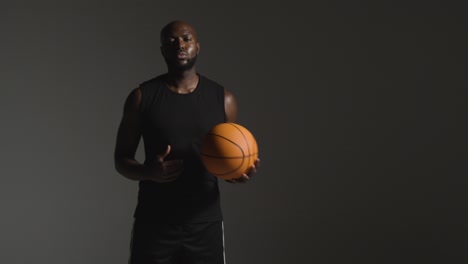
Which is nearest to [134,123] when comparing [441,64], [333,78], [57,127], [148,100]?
[148,100]

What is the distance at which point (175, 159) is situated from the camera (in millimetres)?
1631

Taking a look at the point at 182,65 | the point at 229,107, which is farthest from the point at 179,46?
the point at 229,107

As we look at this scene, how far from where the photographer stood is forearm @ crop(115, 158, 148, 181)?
5.28 ft

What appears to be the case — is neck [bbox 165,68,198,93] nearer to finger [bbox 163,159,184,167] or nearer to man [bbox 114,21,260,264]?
man [bbox 114,21,260,264]

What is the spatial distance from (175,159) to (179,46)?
0.35 metres

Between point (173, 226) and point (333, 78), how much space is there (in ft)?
4.62

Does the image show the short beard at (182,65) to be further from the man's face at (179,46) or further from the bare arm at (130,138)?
the bare arm at (130,138)

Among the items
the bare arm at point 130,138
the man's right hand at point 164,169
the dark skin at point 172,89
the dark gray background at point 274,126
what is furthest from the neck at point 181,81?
the dark gray background at point 274,126

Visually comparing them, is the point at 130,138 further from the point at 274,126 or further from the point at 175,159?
the point at 274,126

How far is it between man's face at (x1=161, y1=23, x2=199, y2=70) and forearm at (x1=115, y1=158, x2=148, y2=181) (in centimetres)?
33

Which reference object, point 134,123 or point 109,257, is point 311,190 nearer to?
point 109,257

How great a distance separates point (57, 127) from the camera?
106 inches

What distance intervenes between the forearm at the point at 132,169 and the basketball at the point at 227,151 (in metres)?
0.19

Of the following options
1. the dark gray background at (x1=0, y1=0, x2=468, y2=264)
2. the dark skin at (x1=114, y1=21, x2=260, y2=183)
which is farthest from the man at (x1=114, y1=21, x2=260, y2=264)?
the dark gray background at (x1=0, y1=0, x2=468, y2=264)
